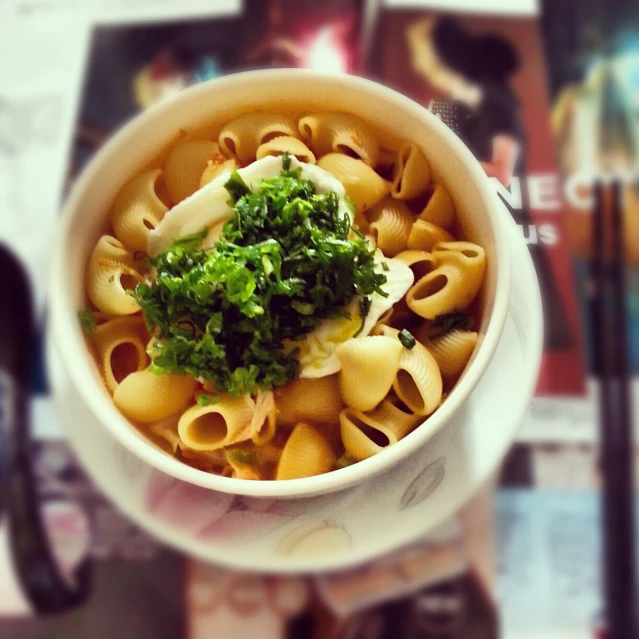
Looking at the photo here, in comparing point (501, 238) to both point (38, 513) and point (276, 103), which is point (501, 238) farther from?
point (38, 513)

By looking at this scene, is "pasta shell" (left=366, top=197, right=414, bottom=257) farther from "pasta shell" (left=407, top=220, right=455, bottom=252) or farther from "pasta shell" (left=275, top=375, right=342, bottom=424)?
"pasta shell" (left=275, top=375, right=342, bottom=424)

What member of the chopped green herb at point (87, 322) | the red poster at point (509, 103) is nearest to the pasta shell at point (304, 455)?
the chopped green herb at point (87, 322)

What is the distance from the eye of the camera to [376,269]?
57cm

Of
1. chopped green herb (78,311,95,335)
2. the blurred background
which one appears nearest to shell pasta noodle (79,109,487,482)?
chopped green herb (78,311,95,335)

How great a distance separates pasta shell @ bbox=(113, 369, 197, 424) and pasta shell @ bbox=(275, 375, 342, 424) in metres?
0.08

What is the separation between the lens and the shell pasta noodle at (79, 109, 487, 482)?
1.75ft

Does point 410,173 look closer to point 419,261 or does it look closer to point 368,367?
point 419,261

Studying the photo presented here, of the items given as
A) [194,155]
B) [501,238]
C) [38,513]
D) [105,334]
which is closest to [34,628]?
[38,513]

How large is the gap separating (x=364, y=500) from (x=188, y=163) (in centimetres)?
37

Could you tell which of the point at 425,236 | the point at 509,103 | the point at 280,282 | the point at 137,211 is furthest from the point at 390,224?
the point at 509,103

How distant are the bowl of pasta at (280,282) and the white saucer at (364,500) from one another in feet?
0.26

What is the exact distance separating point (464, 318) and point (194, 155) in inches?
11.8

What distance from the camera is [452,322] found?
0.58 metres

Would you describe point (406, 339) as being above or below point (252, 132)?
below
